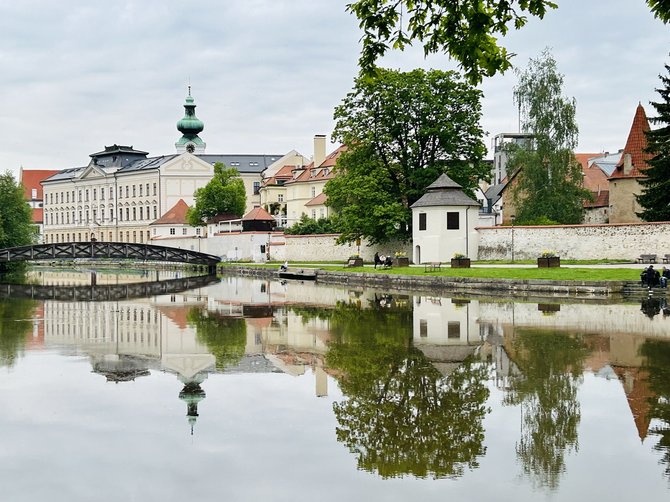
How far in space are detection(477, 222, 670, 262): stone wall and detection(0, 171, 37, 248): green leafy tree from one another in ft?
Result: 101

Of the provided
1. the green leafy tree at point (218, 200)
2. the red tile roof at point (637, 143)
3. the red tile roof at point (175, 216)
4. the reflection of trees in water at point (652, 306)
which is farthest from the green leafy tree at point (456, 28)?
the red tile roof at point (175, 216)

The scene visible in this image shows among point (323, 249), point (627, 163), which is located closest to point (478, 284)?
point (627, 163)

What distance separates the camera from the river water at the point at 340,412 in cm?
734

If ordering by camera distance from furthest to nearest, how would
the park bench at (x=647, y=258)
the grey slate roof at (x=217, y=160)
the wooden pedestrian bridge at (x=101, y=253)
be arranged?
the grey slate roof at (x=217, y=160), the wooden pedestrian bridge at (x=101, y=253), the park bench at (x=647, y=258)

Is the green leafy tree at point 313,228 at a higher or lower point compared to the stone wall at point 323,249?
higher

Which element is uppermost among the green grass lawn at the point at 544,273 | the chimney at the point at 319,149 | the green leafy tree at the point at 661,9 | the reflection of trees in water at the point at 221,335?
the chimney at the point at 319,149

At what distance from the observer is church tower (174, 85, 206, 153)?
3910 inches

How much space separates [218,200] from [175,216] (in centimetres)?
1272

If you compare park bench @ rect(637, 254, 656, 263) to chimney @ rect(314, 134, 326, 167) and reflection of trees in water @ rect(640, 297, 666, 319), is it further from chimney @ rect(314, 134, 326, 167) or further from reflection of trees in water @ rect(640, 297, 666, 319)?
chimney @ rect(314, 134, 326, 167)

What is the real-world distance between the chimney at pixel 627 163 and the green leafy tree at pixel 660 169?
22.6 feet

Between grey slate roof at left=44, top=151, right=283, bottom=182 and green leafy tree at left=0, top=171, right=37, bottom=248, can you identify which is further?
grey slate roof at left=44, top=151, right=283, bottom=182

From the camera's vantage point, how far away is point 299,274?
46406 millimetres

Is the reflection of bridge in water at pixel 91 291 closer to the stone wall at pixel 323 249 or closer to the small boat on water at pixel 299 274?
the small boat on water at pixel 299 274

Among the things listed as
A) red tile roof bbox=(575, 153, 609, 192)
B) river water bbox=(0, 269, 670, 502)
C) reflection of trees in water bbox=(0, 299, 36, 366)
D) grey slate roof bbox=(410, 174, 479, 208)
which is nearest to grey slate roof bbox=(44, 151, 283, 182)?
red tile roof bbox=(575, 153, 609, 192)
